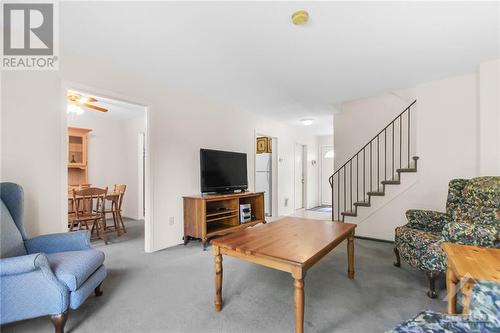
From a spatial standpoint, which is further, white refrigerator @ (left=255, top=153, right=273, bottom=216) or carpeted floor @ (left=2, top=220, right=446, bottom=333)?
white refrigerator @ (left=255, top=153, right=273, bottom=216)

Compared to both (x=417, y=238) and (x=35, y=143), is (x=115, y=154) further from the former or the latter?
(x=417, y=238)

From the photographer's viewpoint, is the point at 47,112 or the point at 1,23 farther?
the point at 47,112

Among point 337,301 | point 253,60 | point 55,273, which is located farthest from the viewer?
point 253,60

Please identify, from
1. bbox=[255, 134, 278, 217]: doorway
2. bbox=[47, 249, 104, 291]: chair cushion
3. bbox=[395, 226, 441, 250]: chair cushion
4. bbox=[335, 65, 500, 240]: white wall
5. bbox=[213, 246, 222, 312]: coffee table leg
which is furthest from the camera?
bbox=[255, 134, 278, 217]: doorway

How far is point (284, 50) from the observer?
97.5 inches

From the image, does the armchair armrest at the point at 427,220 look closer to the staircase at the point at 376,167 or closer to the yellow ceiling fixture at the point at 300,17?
the staircase at the point at 376,167

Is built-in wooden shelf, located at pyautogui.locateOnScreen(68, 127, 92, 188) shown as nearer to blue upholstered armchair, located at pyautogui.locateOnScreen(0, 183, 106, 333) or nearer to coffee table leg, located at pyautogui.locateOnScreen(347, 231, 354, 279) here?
blue upholstered armchair, located at pyautogui.locateOnScreen(0, 183, 106, 333)

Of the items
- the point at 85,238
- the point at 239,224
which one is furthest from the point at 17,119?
the point at 239,224

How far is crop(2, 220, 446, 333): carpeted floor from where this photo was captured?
5.51 feet

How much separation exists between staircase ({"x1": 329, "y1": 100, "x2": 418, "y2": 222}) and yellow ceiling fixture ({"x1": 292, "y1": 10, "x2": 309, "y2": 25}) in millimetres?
2707

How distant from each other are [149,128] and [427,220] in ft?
11.6

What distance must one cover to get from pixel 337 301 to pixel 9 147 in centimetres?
315

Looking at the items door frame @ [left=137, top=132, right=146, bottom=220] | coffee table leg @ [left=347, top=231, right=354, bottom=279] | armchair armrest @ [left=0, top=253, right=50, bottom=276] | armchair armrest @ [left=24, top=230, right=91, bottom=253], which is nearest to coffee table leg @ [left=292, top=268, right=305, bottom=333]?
coffee table leg @ [left=347, top=231, right=354, bottom=279]

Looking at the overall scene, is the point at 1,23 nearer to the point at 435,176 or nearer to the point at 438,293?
the point at 438,293
